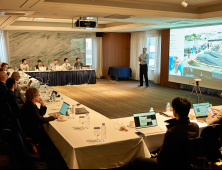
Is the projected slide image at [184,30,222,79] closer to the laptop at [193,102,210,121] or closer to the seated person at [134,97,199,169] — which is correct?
the laptop at [193,102,210,121]

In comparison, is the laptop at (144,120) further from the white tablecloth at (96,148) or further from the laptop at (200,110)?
the laptop at (200,110)

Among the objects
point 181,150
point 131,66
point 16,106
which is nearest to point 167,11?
point 16,106

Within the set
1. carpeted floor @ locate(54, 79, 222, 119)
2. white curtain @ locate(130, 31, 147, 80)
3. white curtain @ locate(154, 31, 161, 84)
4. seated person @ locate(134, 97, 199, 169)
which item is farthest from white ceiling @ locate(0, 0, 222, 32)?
white curtain @ locate(130, 31, 147, 80)

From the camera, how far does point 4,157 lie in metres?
3.42

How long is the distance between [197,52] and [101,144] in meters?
8.04

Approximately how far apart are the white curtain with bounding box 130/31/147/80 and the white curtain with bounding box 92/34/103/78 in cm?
196

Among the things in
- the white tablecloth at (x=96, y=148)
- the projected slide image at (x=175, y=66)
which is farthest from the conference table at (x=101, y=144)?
the projected slide image at (x=175, y=66)

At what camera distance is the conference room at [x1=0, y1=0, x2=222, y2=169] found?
2754 mm

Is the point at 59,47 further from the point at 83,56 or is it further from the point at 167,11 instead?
the point at 167,11

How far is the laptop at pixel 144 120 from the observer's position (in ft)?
11.1

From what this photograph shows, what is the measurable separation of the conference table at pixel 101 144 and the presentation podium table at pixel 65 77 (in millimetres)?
8043

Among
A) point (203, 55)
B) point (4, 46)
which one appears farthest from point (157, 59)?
point (4, 46)

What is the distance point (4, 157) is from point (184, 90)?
8.46m

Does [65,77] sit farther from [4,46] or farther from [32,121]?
[32,121]
